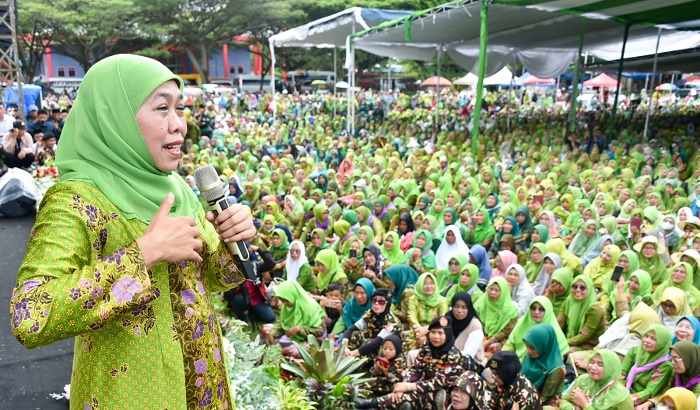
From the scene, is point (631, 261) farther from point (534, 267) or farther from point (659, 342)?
point (659, 342)

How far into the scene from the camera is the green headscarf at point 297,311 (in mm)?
4512

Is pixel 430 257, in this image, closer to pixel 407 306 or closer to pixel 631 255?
pixel 407 306

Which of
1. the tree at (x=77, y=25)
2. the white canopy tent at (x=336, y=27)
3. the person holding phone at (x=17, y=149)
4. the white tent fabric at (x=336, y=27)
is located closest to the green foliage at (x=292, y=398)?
the person holding phone at (x=17, y=149)

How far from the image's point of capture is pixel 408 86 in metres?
37.7

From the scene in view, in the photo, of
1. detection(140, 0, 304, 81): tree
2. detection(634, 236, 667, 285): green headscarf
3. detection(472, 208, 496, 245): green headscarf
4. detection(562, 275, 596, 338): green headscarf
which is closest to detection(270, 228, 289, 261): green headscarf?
detection(472, 208, 496, 245): green headscarf

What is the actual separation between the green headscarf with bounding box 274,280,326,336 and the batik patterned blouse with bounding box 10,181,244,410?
10.5 feet

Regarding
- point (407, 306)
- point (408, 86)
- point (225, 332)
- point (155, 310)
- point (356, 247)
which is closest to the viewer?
point (155, 310)

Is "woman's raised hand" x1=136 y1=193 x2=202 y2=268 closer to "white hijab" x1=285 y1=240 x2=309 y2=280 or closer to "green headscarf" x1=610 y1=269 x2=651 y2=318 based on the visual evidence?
"green headscarf" x1=610 y1=269 x2=651 y2=318

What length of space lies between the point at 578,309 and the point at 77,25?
2598cm

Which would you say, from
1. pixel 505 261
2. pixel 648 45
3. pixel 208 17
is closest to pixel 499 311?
pixel 505 261

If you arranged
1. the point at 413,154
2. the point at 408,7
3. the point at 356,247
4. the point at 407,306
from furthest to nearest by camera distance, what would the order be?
1. the point at 408,7
2. the point at 413,154
3. the point at 356,247
4. the point at 407,306

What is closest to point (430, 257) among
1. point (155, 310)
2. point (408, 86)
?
point (155, 310)

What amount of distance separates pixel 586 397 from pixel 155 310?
2.80 meters

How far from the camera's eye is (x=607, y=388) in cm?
318
